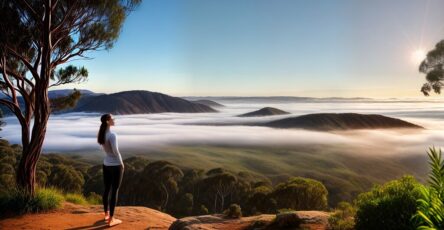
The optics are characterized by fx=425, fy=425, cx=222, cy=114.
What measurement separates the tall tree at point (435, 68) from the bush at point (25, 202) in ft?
63.3

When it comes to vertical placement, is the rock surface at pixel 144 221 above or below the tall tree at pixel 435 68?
below

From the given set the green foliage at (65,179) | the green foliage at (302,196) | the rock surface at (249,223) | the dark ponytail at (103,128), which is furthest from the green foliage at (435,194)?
the green foliage at (65,179)

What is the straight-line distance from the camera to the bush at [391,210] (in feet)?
20.2

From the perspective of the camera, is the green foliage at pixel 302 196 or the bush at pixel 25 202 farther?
the green foliage at pixel 302 196

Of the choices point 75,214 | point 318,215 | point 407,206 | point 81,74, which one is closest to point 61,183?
point 81,74

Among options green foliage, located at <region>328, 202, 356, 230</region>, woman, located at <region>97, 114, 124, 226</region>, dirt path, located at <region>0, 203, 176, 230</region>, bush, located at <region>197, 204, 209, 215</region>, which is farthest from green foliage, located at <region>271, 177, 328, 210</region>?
woman, located at <region>97, 114, 124, 226</region>

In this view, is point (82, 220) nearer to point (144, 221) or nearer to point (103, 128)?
point (144, 221)

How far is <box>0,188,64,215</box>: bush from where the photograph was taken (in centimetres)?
1230

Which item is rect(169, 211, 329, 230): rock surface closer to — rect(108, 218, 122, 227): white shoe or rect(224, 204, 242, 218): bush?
rect(224, 204, 242, 218): bush

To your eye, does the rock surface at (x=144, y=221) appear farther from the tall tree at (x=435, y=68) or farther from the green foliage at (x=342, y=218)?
the tall tree at (x=435, y=68)

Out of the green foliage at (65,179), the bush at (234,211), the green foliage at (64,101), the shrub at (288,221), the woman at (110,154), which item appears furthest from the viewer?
the green foliage at (65,179)

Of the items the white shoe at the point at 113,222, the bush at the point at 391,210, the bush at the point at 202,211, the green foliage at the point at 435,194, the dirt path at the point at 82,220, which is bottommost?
the bush at the point at 202,211

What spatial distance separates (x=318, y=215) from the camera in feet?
31.7

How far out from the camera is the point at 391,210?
627 centimetres
